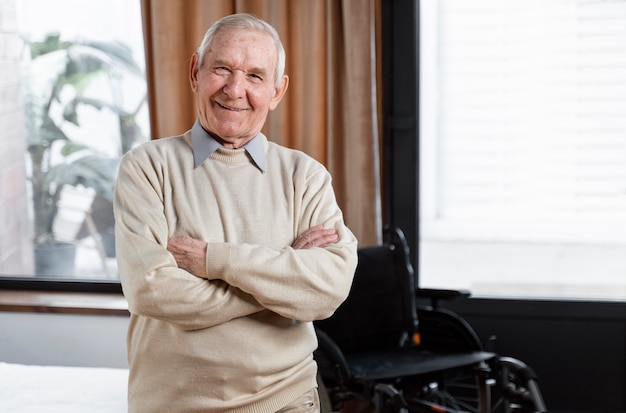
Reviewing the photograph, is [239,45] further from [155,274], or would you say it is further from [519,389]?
[519,389]

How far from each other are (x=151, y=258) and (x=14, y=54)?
7.36ft

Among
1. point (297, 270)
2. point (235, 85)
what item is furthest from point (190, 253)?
point (235, 85)

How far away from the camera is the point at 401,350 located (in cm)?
323

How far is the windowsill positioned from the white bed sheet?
34.2 inches

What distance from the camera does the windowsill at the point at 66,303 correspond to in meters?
3.54

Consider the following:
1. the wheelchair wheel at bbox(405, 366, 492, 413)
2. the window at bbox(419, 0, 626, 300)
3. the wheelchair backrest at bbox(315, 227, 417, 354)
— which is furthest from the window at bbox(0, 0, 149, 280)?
the wheelchair wheel at bbox(405, 366, 492, 413)

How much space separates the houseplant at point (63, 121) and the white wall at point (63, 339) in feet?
0.97

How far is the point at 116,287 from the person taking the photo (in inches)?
148

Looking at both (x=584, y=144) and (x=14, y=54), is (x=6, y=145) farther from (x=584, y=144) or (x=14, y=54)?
(x=584, y=144)

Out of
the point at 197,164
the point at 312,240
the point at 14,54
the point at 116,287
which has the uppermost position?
the point at 14,54

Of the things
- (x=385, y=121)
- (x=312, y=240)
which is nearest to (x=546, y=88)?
(x=385, y=121)

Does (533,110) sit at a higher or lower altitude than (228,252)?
higher

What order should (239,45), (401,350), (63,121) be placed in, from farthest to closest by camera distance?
(63,121) < (401,350) < (239,45)

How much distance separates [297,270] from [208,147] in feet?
1.13
